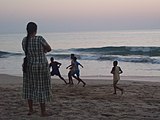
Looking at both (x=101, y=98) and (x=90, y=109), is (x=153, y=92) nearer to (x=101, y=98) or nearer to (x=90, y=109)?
(x=101, y=98)

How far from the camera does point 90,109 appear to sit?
24.4 feet

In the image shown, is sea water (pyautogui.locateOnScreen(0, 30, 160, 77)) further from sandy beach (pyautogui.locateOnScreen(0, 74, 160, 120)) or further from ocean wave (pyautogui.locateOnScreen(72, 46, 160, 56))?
sandy beach (pyautogui.locateOnScreen(0, 74, 160, 120))

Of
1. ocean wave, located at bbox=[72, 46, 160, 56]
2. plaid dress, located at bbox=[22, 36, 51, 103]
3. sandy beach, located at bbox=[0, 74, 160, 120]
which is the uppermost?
ocean wave, located at bbox=[72, 46, 160, 56]

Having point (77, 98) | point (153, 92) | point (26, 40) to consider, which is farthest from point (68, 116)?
point (153, 92)

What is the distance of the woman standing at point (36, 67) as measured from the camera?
20.7ft

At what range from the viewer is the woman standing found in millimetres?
6309

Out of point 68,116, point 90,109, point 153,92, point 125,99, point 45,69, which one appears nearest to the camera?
point 45,69

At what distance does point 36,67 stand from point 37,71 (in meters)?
0.07

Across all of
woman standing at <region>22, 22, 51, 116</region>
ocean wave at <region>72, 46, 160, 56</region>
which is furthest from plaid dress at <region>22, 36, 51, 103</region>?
ocean wave at <region>72, 46, 160, 56</region>

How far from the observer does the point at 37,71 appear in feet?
20.7

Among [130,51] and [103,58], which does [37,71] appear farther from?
[130,51]

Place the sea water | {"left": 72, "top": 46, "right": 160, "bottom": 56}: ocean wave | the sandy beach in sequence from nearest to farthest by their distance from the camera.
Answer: the sandy beach → the sea water → {"left": 72, "top": 46, "right": 160, "bottom": 56}: ocean wave

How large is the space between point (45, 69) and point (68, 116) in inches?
41.0

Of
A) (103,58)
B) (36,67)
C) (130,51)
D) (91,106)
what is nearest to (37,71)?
(36,67)
